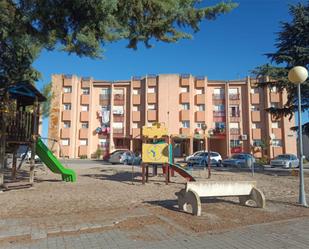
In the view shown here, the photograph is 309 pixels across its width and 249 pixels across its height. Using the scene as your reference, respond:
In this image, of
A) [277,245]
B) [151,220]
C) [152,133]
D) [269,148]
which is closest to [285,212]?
[277,245]

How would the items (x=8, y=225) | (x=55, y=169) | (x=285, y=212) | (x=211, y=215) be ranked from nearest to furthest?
(x=8, y=225) → (x=211, y=215) → (x=285, y=212) → (x=55, y=169)

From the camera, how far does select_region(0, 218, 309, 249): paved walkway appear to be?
5.11 m

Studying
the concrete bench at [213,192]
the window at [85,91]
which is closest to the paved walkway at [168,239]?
the concrete bench at [213,192]

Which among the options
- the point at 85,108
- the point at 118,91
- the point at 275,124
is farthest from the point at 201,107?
the point at 85,108

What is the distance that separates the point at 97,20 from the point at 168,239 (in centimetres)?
585

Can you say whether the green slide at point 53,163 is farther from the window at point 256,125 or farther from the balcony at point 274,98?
the balcony at point 274,98

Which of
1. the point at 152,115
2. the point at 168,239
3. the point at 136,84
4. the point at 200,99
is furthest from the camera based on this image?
the point at 136,84

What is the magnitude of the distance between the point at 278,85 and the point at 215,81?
115 ft

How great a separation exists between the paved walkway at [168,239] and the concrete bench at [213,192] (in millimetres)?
1467

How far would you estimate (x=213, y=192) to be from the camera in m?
7.92

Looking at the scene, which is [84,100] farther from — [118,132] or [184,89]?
[184,89]

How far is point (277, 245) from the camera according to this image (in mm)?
5141

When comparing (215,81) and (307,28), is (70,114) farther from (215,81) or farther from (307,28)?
(307,28)

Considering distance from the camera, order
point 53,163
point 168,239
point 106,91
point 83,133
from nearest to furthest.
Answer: point 168,239 → point 53,163 → point 83,133 → point 106,91
